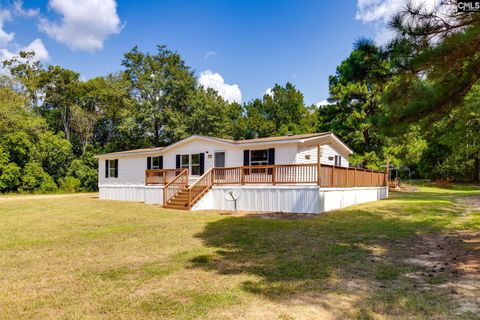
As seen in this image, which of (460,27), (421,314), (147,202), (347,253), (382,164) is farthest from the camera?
(382,164)

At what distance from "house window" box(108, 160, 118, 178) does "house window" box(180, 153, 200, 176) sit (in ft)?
20.9

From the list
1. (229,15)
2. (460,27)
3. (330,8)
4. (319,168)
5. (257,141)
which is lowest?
(319,168)

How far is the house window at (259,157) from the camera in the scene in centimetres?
Answer: 1545

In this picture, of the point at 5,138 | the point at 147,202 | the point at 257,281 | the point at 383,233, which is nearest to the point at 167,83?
the point at 5,138

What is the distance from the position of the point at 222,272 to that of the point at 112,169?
19550 mm

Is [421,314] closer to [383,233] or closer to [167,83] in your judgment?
[383,233]

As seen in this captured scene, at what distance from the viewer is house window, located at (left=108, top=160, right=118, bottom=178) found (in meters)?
22.3

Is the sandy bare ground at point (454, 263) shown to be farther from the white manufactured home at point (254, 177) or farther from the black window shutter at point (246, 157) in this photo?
the black window shutter at point (246, 157)

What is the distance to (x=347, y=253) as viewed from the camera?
631 centimetres

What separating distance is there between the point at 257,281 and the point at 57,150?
105ft
